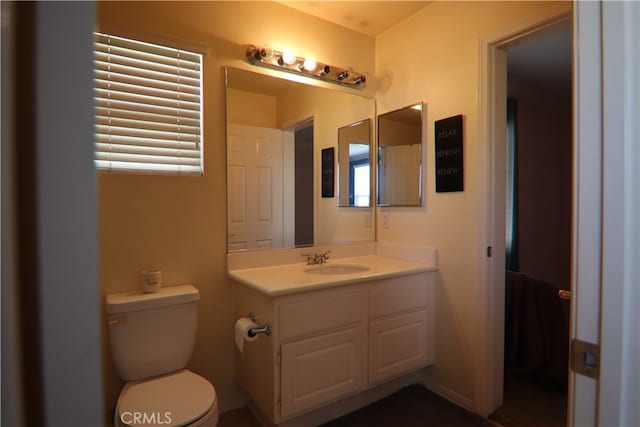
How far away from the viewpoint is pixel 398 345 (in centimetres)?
202

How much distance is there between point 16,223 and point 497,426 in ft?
7.75

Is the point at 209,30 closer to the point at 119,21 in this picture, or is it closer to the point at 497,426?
the point at 119,21

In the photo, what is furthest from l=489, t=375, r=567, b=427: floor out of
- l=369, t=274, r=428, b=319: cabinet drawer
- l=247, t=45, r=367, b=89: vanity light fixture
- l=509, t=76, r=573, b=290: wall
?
l=247, t=45, r=367, b=89: vanity light fixture

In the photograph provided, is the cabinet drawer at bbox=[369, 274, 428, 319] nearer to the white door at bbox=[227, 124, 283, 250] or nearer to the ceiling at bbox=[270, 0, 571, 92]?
the white door at bbox=[227, 124, 283, 250]

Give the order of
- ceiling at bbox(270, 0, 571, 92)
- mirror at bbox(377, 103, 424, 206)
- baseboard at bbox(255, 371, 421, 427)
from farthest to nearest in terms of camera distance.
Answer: mirror at bbox(377, 103, 424, 206)
ceiling at bbox(270, 0, 571, 92)
baseboard at bbox(255, 371, 421, 427)

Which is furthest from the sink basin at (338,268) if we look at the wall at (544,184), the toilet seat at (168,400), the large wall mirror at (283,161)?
the wall at (544,184)

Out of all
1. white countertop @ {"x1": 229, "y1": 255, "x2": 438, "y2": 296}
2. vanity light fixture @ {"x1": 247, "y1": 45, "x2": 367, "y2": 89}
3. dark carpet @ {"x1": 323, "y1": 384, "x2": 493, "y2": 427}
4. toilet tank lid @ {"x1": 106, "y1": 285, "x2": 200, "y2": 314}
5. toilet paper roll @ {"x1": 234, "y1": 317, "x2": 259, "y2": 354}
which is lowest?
dark carpet @ {"x1": 323, "y1": 384, "x2": 493, "y2": 427}

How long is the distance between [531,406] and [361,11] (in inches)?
111

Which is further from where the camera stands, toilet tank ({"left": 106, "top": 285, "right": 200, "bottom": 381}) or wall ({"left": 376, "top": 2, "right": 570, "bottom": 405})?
wall ({"left": 376, "top": 2, "right": 570, "bottom": 405})

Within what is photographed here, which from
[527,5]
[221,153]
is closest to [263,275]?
[221,153]

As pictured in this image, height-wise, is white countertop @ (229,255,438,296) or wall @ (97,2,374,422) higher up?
wall @ (97,2,374,422)

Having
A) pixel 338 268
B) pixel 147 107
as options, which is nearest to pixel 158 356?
pixel 338 268

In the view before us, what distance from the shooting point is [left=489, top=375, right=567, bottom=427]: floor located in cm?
188

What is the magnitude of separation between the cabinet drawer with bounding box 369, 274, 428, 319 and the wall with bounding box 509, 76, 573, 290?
2.12 m
